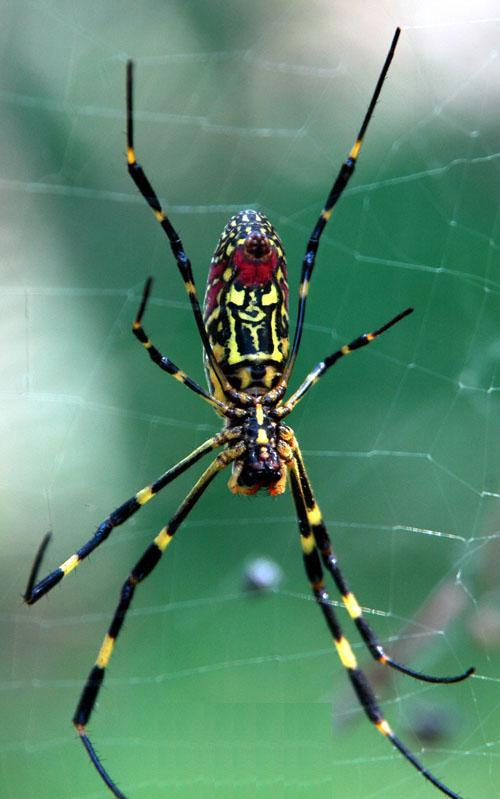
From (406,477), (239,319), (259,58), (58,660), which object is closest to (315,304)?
(406,477)

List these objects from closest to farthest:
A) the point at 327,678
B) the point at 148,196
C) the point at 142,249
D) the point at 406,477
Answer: the point at 148,196 < the point at 327,678 < the point at 406,477 < the point at 142,249

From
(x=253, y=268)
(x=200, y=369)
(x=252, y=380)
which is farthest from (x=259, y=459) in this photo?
(x=200, y=369)

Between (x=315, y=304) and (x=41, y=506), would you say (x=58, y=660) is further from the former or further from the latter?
(x=315, y=304)

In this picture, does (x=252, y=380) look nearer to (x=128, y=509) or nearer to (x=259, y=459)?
(x=259, y=459)

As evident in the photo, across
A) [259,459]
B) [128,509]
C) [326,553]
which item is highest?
[259,459]

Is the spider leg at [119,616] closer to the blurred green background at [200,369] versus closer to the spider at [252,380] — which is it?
the spider at [252,380]

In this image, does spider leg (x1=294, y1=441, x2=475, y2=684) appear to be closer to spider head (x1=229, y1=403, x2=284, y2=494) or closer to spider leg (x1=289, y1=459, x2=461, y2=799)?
spider leg (x1=289, y1=459, x2=461, y2=799)
